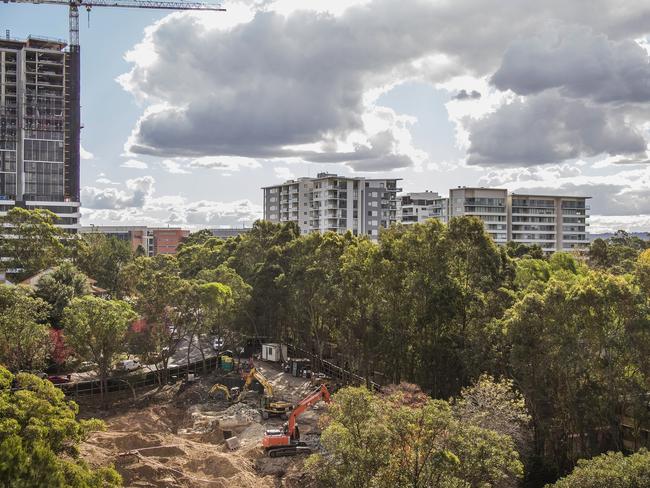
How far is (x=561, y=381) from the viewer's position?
28.3m

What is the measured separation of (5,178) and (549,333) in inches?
3718

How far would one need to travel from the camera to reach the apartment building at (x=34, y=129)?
9894cm

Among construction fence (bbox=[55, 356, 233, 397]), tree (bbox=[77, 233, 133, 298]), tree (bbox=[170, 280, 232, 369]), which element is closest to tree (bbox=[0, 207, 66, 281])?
tree (bbox=[77, 233, 133, 298])

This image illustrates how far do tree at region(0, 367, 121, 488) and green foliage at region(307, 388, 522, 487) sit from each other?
22.6 feet

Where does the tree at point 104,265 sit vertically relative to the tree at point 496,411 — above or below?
above

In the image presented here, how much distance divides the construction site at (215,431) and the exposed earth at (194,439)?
4cm

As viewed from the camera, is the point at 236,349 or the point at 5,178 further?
the point at 5,178

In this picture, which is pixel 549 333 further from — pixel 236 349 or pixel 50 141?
pixel 50 141

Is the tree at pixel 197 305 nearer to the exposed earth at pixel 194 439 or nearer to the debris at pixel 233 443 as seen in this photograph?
the exposed earth at pixel 194 439

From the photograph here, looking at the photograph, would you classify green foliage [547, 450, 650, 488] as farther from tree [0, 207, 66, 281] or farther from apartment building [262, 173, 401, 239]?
apartment building [262, 173, 401, 239]

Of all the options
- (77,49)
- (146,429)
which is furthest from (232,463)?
(77,49)

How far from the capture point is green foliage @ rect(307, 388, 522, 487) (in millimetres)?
18266

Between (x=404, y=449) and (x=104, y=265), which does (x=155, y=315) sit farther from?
(x=104, y=265)

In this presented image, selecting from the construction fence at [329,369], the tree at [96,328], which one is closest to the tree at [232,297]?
the construction fence at [329,369]
